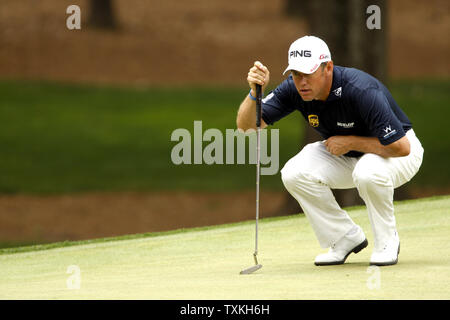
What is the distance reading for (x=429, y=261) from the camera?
18.9ft

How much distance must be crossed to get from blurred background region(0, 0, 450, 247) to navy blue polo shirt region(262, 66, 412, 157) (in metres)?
4.98

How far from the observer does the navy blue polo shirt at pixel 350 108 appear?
217 inches

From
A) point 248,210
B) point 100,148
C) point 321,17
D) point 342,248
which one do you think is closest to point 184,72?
point 100,148

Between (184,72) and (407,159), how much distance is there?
21.0 m

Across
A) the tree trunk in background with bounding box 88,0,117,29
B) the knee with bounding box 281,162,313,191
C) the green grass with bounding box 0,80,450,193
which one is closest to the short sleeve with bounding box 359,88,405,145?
the knee with bounding box 281,162,313,191

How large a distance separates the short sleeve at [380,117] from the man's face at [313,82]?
0.23 meters

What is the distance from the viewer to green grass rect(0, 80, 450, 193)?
15469mm

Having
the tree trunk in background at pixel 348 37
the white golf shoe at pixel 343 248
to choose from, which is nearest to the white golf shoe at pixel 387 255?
the white golf shoe at pixel 343 248

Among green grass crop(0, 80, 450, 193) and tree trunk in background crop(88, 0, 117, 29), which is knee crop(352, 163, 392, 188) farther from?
tree trunk in background crop(88, 0, 117, 29)

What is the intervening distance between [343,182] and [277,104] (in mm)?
645

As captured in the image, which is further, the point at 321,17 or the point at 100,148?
the point at 100,148

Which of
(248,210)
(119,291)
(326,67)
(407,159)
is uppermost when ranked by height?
(326,67)

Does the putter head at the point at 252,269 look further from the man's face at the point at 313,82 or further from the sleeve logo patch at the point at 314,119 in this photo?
the man's face at the point at 313,82
